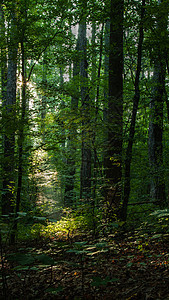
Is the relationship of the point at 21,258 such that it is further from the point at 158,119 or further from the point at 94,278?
the point at 158,119

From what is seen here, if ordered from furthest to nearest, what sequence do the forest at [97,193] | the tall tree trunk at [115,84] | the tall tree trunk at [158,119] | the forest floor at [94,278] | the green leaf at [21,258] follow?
1. the tall tree trunk at [115,84]
2. the tall tree trunk at [158,119]
3. the forest at [97,193]
4. the forest floor at [94,278]
5. the green leaf at [21,258]

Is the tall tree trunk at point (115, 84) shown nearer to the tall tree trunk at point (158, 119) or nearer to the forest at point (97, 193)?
the forest at point (97, 193)

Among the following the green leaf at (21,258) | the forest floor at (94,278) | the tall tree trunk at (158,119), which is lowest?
the forest floor at (94,278)

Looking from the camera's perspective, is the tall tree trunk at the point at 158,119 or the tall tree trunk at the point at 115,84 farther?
the tall tree trunk at the point at 115,84

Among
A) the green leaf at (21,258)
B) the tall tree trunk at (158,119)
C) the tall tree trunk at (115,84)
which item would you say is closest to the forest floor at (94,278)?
the green leaf at (21,258)

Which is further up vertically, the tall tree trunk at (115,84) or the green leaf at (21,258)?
the tall tree trunk at (115,84)

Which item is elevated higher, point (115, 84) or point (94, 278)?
point (115, 84)

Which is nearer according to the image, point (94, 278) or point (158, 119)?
point (94, 278)

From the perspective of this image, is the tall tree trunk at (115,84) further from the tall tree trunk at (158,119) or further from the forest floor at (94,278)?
the forest floor at (94,278)

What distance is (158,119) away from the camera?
857cm

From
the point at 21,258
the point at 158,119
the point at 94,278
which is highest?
the point at 158,119

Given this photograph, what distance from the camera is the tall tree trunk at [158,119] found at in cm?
500

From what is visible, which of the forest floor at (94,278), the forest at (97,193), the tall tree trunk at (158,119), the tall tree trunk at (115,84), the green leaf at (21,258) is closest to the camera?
the green leaf at (21,258)

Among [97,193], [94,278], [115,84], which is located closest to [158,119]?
[115,84]
